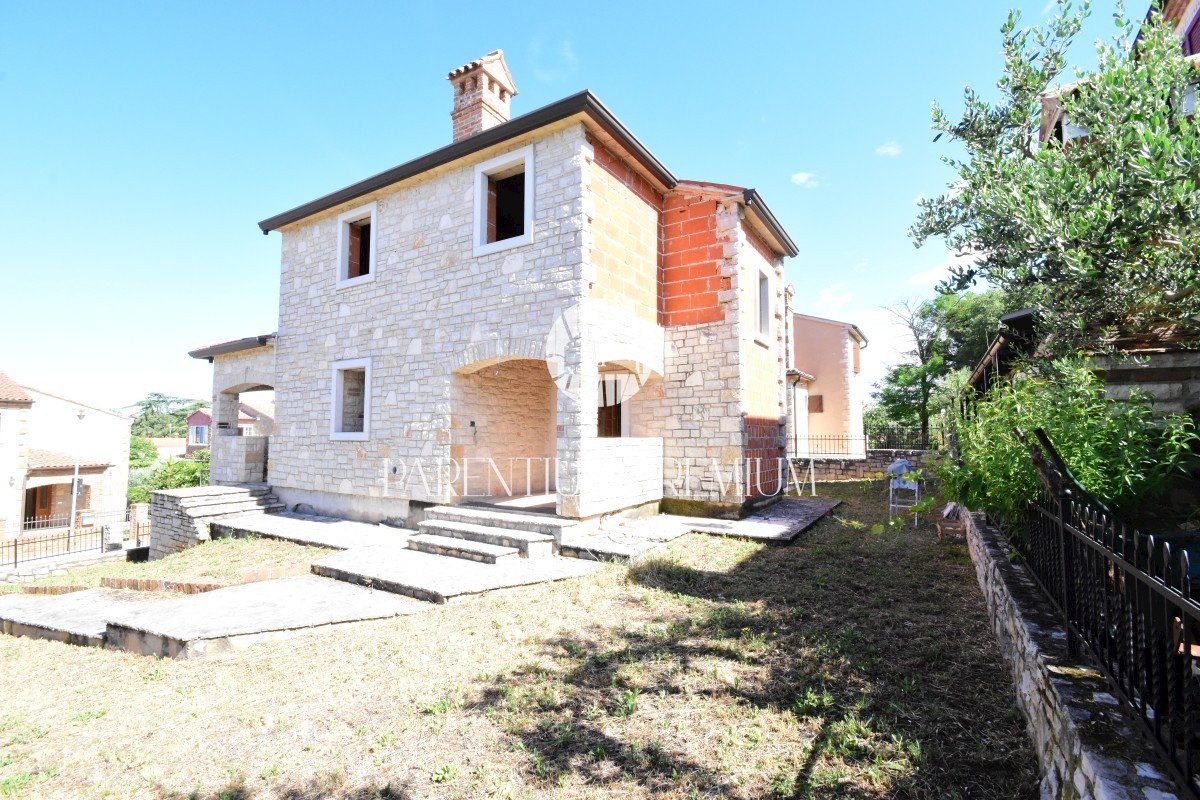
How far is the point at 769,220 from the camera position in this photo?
32.2ft

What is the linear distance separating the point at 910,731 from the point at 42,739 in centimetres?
521

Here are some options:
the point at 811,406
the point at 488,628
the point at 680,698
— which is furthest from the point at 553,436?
the point at 811,406

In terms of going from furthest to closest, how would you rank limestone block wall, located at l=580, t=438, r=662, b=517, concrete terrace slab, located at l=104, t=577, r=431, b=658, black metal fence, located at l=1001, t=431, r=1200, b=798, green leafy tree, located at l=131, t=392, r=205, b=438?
green leafy tree, located at l=131, t=392, r=205, b=438 < limestone block wall, located at l=580, t=438, r=662, b=517 < concrete terrace slab, located at l=104, t=577, r=431, b=658 < black metal fence, located at l=1001, t=431, r=1200, b=798

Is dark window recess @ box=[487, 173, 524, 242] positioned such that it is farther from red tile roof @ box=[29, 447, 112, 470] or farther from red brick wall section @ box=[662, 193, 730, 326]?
red tile roof @ box=[29, 447, 112, 470]

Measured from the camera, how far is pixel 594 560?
6.40 meters

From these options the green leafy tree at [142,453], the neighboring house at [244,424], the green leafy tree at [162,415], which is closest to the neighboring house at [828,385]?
the neighboring house at [244,424]

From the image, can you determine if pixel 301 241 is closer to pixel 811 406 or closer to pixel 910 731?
pixel 910 731

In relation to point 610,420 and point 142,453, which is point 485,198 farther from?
point 142,453

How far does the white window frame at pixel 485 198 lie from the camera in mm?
7914

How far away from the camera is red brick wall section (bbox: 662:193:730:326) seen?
8.82 metres

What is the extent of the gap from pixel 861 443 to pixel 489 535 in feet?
63.9

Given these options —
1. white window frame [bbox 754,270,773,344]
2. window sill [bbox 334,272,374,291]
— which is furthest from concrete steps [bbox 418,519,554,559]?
white window frame [bbox 754,270,773,344]

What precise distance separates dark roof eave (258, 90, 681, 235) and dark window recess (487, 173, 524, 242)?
2.40 feet

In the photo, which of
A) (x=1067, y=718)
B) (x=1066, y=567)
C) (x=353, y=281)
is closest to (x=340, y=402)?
(x=353, y=281)
